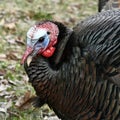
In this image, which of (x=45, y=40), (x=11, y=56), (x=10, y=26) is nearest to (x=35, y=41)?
(x=45, y=40)

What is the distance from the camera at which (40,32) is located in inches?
136

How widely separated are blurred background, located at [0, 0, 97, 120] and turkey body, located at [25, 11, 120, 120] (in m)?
0.87

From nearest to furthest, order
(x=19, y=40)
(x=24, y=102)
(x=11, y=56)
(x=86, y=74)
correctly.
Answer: (x=86, y=74) → (x=24, y=102) → (x=11, y=56) → (x=19, y=40)

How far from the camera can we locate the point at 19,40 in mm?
6410

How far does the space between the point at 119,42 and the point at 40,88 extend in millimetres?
647

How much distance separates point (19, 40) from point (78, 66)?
10.0 feet

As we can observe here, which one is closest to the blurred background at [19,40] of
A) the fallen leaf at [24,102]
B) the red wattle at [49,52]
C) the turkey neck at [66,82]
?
the fallen leaf at [24,102]

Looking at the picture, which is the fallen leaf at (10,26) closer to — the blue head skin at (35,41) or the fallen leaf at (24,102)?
the fallen leaf at (24,102)

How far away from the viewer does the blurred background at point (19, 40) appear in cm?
449

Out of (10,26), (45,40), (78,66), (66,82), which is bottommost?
(10,26)

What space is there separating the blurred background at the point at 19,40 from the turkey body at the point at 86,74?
867mm

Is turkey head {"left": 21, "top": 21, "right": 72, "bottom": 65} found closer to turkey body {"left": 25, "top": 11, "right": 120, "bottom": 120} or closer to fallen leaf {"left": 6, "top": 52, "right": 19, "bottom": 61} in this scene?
turkey body {"left": 25, "top": 11, "right": 120, "bottom": 120}

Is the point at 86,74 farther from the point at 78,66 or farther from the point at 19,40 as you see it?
the point at 19,40

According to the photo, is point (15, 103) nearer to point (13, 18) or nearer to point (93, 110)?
point (93, 110)
